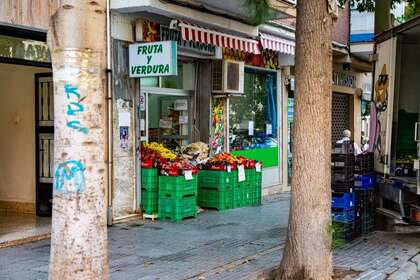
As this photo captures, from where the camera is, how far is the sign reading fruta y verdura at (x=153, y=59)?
901 cm

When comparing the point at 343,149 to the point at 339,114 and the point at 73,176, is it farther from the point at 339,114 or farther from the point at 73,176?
the point at 339,114

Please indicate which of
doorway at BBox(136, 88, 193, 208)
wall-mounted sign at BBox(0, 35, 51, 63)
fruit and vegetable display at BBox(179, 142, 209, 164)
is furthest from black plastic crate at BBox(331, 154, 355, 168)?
wall-mounted sign at BBox(0, 35, 51, 63)

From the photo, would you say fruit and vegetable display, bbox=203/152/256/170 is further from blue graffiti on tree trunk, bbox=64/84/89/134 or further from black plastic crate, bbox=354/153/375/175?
blue graffiti on tree trunk, bbox=64/84/89/134

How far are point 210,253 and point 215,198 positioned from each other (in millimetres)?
3496

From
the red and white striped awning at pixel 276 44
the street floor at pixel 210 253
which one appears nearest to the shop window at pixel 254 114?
the red and white striped awning at pixel 276 44

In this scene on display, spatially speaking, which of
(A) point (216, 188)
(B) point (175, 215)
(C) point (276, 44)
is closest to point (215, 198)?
(A) point (216, 188)

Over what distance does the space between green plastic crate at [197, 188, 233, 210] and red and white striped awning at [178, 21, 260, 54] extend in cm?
275

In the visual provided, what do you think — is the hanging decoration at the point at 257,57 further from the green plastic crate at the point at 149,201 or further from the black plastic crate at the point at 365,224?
the black plastic crate at the point at 365,224

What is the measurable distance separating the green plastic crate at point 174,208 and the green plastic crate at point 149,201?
0.13m

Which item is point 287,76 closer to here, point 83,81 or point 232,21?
point 232,21

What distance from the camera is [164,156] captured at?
1009 cm

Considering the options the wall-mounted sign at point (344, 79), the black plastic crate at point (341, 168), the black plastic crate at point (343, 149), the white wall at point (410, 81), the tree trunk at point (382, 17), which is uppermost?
the tree trunk at point (382, 17)

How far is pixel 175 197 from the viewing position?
9.63m

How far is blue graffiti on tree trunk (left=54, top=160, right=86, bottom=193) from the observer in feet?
12.0
